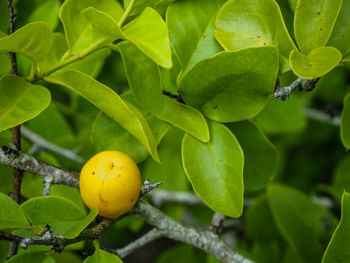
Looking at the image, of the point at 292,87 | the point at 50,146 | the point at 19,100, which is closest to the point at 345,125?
the point at 292,87

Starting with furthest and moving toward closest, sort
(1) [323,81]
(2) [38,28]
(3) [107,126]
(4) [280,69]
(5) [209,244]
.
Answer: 1. (1) [323,81]
2. (5) [209,244]
3. (3) [107,126]
4. (4) [280,69]
5. (2) [38,28]

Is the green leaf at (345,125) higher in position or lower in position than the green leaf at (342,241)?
higher

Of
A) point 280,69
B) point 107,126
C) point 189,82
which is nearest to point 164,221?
point 107,126

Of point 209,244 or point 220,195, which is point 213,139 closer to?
point 220,195

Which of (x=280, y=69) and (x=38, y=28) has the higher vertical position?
(x=38, y=28)

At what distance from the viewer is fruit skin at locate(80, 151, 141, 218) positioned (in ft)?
3.65

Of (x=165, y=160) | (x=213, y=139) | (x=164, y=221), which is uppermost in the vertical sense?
(x=213, y=139)

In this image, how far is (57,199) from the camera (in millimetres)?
1192

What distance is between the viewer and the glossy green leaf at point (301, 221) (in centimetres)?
181

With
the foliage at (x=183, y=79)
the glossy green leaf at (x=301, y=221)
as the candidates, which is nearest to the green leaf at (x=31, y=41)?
the foliage at (x=183, y=79)

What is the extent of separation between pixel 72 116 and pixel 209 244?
924mm

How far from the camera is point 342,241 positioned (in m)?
1.11

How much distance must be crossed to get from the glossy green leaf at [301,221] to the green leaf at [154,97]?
795 mm

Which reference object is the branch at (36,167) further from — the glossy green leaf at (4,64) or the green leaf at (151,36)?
the green leaf at (151,36)
